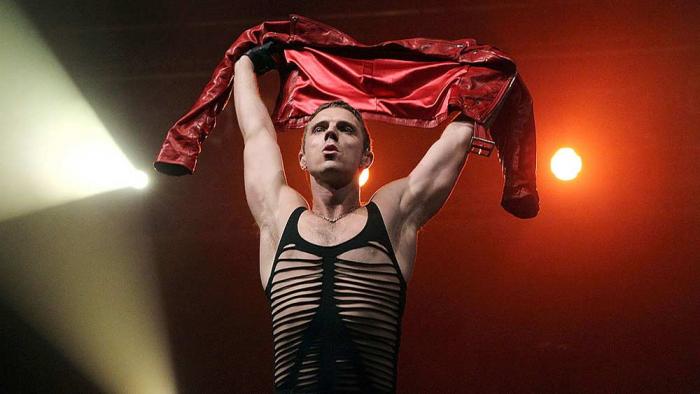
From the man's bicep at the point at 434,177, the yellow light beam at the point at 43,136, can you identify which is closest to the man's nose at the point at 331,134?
the man's bicep at the point at 434,177

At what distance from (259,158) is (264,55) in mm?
457

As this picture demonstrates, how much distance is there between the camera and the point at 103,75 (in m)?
4.56

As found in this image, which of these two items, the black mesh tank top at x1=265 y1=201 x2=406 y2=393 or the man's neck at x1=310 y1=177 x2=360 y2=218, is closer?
the black mesh tank top at x1=265 y1=201 x2=406 y2=393

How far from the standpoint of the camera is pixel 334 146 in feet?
8.67

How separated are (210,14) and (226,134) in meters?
0.83

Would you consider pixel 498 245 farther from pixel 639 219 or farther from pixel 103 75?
pixel 103 75

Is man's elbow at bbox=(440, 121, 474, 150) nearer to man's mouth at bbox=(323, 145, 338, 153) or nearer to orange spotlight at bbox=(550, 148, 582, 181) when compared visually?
man's mouth at bbox=(323, 145, 338, 153)

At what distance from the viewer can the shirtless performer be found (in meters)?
2.35

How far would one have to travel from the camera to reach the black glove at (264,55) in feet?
9.86

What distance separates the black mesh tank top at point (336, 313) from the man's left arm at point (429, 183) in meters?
0.16

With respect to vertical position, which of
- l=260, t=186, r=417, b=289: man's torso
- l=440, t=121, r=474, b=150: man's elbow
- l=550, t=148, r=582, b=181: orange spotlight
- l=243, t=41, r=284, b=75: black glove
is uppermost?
l=243, t=41, r=284, b=75: black glove

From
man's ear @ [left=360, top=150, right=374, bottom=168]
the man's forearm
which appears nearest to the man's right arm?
the man's forearm

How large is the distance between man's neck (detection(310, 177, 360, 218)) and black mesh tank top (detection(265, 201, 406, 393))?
0.53ft

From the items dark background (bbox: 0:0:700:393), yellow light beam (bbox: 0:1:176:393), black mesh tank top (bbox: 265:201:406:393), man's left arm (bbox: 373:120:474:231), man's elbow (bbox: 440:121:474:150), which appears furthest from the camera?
yellow light beam (bbox: 0:1:176:393)
